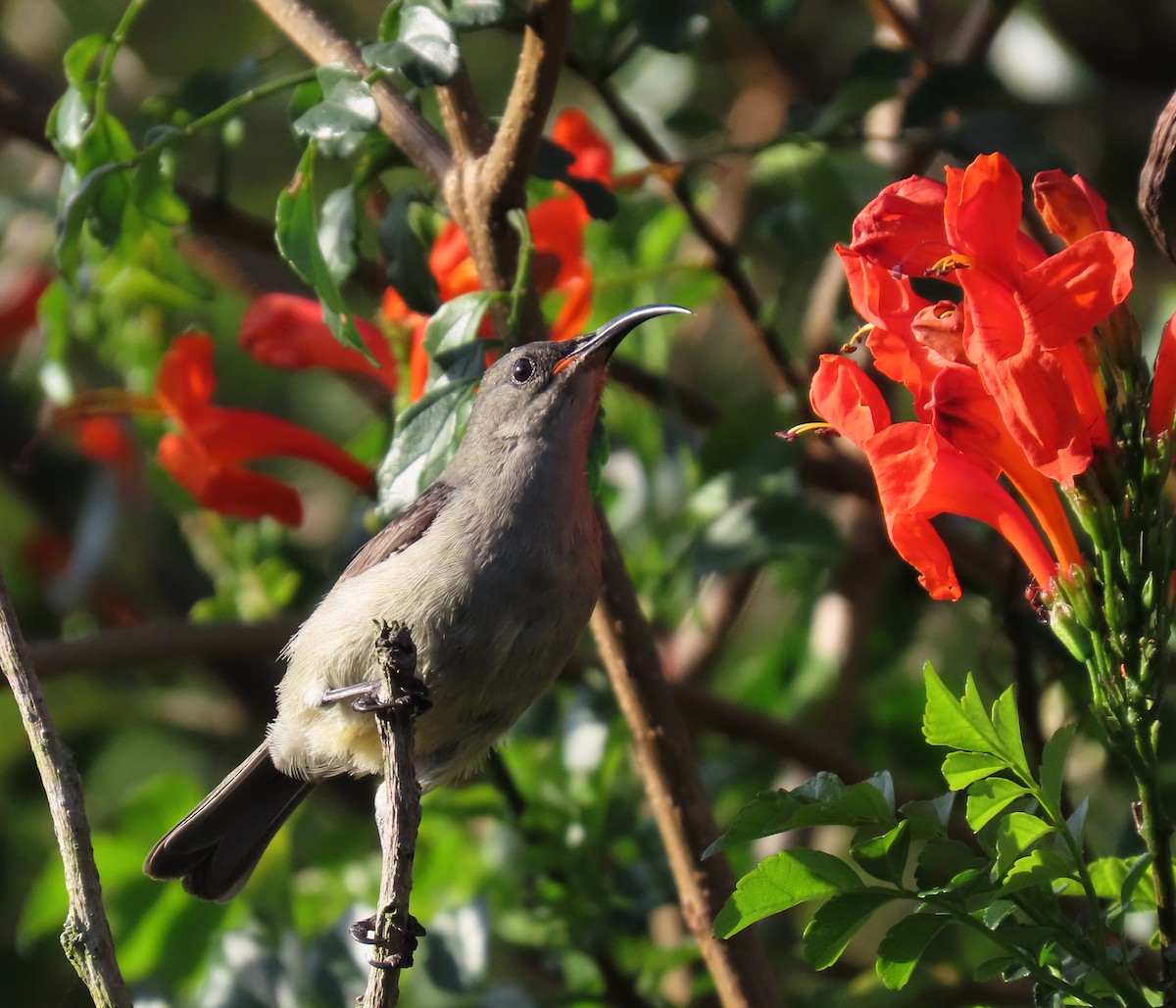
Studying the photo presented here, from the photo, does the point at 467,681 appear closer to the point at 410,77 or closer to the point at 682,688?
the point at 682,688

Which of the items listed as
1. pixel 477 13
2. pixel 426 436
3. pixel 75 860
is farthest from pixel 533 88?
pixel 75 860

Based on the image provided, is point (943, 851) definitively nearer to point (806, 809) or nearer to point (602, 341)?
point (806, 809)

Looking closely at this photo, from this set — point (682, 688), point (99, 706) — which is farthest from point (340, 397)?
point (682, 688)

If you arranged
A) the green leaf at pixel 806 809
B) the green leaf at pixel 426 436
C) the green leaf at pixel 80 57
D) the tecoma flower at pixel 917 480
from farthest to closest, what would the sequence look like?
1. the green leaf at pixel 80 57
2. the green leaf at pixel 426 436
3. the tecoma flower at pixel 917 480
4. the green leaf at pixel 806 809

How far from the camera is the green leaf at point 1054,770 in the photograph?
1.64 meters

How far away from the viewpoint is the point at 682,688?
10.8 ft

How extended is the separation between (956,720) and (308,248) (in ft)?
3.98

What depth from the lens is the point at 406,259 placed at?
2434 mm

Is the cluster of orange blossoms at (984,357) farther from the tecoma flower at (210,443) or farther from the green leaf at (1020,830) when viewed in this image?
the tecoma flower at (210,443)

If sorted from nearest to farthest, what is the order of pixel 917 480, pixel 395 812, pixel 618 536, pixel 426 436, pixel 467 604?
pixel 917 480, pixel 395 812, pixel 426 436, pixel 467 604, pixel 618 536

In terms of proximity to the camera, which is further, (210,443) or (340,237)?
(210,443)

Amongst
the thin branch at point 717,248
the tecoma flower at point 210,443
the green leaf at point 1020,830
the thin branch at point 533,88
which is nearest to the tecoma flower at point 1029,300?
the green leaf at point 1020,830

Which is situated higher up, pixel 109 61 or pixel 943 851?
pixel 109 61

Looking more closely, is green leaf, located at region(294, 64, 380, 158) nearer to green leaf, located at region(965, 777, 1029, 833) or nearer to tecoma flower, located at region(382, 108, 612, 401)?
tecoma flower, located at region(382, 108, 612, 401)
